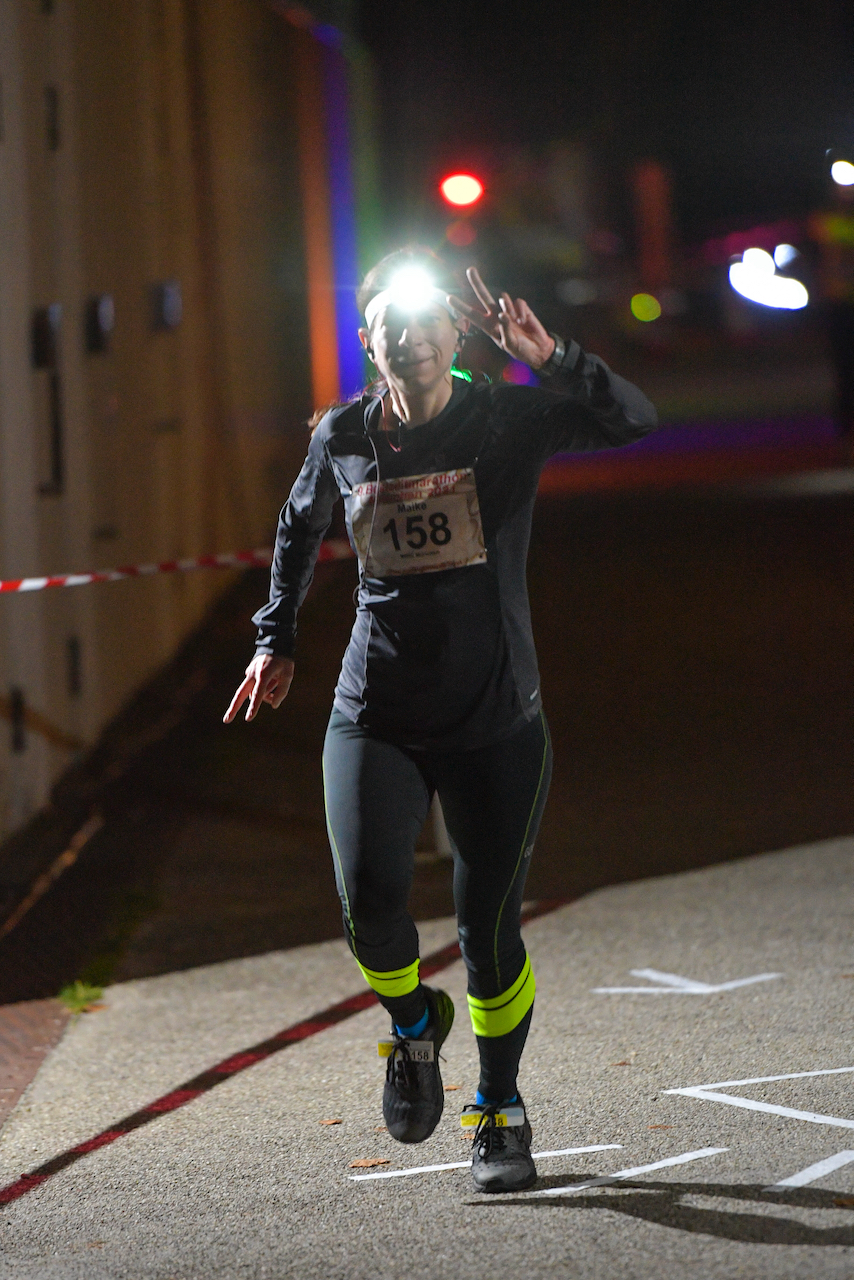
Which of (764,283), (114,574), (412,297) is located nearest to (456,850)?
(412,297)

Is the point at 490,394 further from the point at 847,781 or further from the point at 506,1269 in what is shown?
the point at 847,781

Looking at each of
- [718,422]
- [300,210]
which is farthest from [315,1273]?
[718,422]

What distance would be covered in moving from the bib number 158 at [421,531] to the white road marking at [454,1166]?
58.1 inches

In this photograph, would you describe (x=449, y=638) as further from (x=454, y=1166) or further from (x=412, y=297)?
(x=454, y=1166)

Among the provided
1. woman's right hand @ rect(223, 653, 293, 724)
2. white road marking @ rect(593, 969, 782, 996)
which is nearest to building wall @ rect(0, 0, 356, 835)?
white road marking @ rect(593, 969, 782, 996)

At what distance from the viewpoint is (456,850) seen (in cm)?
400

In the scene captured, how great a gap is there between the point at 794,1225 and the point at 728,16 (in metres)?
42.8

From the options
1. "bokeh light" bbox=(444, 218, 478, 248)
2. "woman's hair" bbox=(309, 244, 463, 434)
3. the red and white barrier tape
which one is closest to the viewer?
"woman's hair" bbox=(309, 244, 463, 434)

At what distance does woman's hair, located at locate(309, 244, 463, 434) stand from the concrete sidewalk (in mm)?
1810

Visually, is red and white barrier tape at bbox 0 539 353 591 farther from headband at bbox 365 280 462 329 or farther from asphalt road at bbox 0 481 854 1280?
headband at bbox 365 280 462 329

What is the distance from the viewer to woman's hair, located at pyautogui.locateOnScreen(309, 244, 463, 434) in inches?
157

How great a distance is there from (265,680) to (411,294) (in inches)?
37.2

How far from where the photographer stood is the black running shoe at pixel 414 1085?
4035mm

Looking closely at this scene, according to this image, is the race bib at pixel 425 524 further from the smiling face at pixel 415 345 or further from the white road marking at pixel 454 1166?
the white road marking at pixel 454 1166
